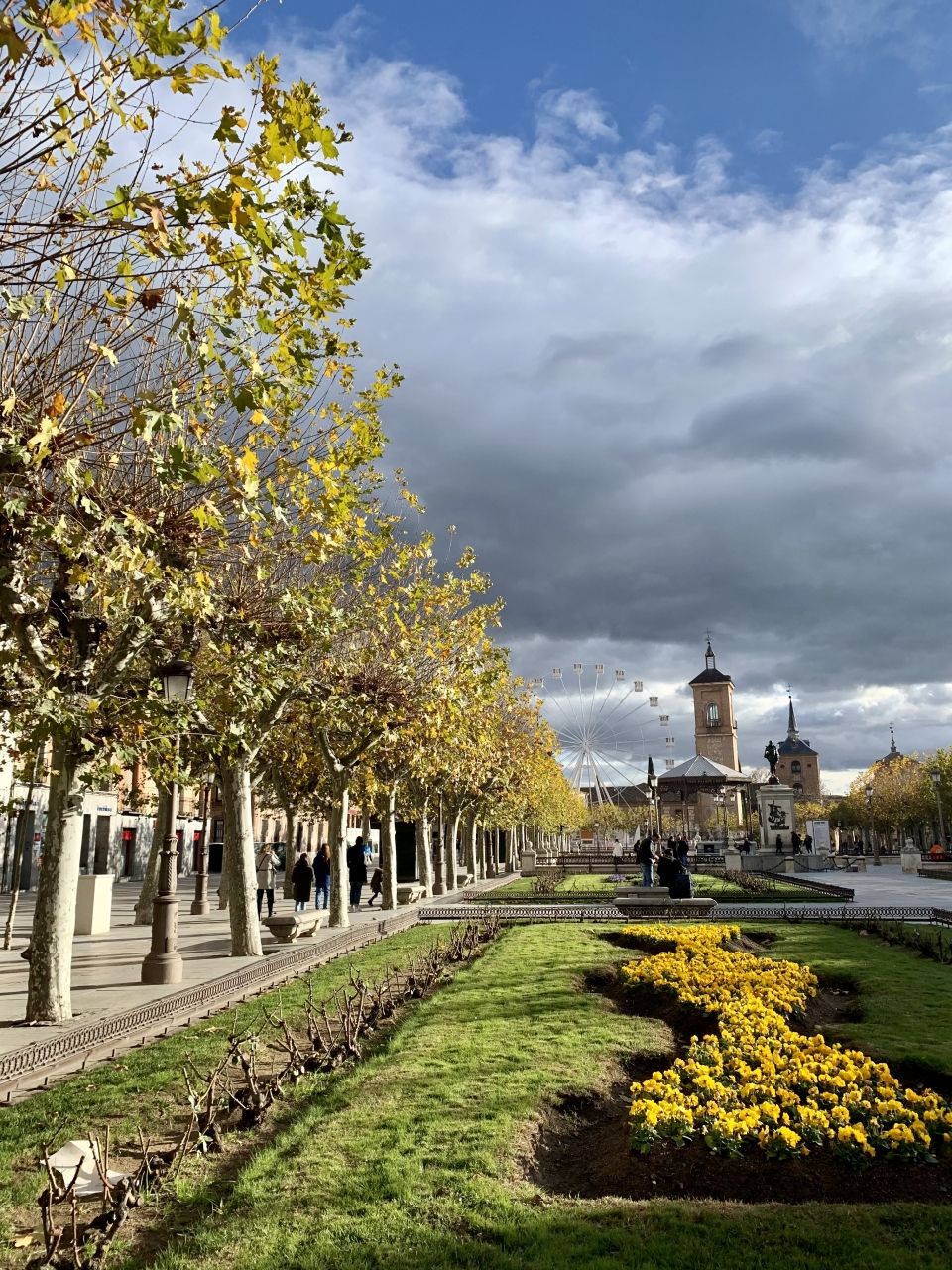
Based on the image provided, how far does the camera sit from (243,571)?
14.2 metres

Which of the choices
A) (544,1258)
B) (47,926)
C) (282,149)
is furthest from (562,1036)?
(282,149)

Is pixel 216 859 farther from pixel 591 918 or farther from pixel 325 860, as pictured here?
pixel 591 918

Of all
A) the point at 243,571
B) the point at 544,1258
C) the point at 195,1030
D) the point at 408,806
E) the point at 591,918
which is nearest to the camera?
the point at 544,1258

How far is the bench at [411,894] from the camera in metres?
29.5

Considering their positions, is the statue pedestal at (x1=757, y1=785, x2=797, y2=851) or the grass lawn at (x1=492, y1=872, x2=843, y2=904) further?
the statue pedestal at (x1=757, y1=785, x2=797, y2=851)

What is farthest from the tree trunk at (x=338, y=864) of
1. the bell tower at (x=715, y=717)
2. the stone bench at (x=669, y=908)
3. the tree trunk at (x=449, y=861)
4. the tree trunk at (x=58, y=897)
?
the bell tower at (x=715, y=717)

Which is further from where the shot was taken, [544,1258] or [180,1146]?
[180,1146]

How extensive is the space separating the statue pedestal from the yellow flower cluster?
4611 centimetres

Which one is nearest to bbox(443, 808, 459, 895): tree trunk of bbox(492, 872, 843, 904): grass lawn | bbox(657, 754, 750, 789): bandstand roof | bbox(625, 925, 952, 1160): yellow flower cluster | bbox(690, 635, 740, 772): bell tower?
bbox(492, 872, 843, 904): grass lawn

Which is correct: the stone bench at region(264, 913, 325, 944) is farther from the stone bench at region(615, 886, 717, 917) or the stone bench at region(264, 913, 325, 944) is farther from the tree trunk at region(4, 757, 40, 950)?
the stone bench at region(615, 886, 717, 917)

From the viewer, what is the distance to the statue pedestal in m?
52.8

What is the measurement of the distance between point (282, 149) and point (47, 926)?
8.81 meters

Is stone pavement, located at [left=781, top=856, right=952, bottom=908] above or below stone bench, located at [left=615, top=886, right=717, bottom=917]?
below

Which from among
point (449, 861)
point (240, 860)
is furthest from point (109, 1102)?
point (449, 861)
